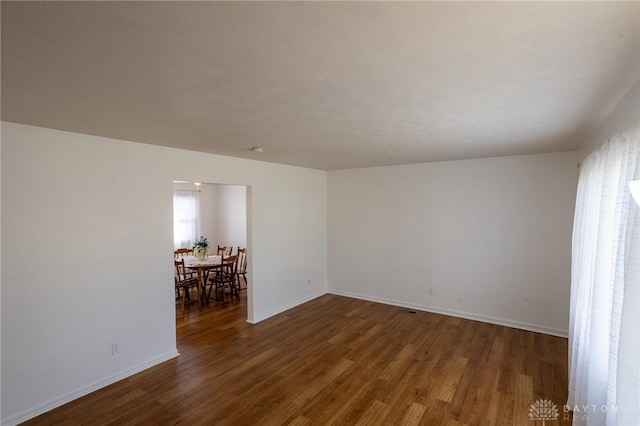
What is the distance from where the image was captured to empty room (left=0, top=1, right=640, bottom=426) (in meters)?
1.30

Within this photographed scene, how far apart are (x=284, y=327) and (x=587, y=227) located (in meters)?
3.85

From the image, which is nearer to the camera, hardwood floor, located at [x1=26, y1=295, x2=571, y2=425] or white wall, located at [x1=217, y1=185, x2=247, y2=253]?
hardwood floor, located at [x1=26, y1=295, x2=571, y2=425]

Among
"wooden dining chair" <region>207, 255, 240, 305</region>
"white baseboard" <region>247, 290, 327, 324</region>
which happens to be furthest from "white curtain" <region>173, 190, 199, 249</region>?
"white baseboard" <region>247, 290, 327, 324</region>

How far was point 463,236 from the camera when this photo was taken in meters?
4.97

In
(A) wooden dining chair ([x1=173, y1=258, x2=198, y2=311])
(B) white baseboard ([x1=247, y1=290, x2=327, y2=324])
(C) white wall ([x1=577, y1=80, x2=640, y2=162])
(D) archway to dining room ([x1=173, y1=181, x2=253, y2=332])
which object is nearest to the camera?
(C) white wall ([x1=577, y1=80, x2=640, y2=162])

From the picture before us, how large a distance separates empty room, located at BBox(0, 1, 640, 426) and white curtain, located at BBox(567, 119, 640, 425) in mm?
16

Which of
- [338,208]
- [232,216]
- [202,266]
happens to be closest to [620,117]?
[338,208]

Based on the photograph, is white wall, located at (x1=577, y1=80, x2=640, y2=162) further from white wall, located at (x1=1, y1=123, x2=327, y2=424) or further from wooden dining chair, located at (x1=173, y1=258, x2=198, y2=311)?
wooden dining chair, located at (x1=173, y1=258, x2=198, y2=311)

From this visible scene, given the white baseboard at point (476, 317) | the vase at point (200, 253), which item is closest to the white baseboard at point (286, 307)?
the white baseboard at point (476, 317)

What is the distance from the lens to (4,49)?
1.34 m

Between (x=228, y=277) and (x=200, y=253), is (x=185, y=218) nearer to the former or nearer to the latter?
(x=200, y=253)

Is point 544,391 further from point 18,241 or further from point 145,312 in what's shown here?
point 18,241

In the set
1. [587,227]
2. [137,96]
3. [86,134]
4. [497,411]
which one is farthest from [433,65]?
[86,134]

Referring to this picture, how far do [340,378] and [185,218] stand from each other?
6.31 meters
